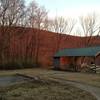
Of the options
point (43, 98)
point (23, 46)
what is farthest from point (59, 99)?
point (23, 46)

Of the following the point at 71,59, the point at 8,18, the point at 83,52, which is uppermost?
the point at 8,18

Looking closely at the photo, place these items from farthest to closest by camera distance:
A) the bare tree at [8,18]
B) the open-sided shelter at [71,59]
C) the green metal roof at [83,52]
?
the bare tree at [8,18] → the open-sided shelter at [71,59] → the green metal roof at [83,52]

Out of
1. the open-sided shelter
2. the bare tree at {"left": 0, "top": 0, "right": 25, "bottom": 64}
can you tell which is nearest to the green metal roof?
the open-sided shelter

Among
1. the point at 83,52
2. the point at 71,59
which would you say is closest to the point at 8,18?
the point at 71,59

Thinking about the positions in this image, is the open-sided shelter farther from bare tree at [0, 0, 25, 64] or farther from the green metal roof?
bare tree at [0, 0, 25, 64]

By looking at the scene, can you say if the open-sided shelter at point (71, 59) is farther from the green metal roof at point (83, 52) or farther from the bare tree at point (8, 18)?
the bare tree at point (8, 18)

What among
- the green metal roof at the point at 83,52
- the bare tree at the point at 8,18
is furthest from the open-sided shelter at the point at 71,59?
the bare tree at the point at 8,18

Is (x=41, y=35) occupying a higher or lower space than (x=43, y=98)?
higher

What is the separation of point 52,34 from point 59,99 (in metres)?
50.3

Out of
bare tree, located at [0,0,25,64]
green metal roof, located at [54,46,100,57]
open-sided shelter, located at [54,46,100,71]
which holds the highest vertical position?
bare tree, located at [0,0,25,64]

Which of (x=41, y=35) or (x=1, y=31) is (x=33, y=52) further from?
(x=1, y=31)

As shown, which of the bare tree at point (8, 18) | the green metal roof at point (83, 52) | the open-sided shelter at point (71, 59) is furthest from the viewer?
the bare tree at point (8, 18)

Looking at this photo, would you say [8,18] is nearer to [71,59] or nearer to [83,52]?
[71,59]

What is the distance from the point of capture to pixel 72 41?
66250 millimetres
